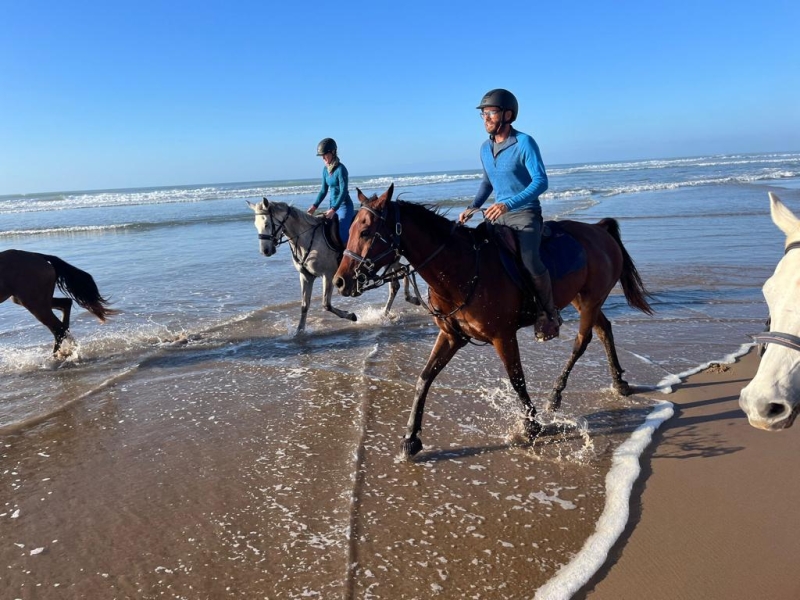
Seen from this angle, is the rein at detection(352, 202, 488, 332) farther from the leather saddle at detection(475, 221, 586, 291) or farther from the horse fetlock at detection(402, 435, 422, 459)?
the horse fetlock at detection(402, 435, 422, 459)

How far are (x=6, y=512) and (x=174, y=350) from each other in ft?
13.0

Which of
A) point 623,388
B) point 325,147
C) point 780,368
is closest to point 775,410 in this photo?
point 780,368

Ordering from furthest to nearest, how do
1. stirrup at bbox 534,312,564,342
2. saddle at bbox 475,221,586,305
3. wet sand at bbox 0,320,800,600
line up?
1. stirrup at bbox 534,312,564,342
2. saddle at bbox 475,221,586,305
3. wet sand at bbox 0,320,800,600

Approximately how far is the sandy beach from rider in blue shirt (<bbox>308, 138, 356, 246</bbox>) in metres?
5.59

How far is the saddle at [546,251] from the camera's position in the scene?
14.3ft

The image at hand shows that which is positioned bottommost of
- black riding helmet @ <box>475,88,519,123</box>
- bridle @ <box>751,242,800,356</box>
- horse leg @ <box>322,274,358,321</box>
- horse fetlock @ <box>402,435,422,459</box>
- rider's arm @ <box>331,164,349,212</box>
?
horse fetlock @ <box>402,435,422,459</box>

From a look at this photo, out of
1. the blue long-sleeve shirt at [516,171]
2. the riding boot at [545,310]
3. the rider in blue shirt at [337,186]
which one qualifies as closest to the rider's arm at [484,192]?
the blue long-sleeve shirt at [516,171]

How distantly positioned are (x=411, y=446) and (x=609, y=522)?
4.98ft

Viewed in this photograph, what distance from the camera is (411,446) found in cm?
411

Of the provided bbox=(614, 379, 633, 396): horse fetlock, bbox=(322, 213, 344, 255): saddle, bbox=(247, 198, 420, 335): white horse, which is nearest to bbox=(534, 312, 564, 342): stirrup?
bbox=(614, 379, 633, 396): horse fetlock

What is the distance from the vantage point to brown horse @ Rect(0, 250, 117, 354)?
7.18 metres

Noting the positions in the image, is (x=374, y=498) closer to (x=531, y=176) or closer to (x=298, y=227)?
(x=531, y=176)

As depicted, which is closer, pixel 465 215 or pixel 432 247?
pixel 432 247

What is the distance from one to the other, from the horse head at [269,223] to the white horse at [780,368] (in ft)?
23.2
